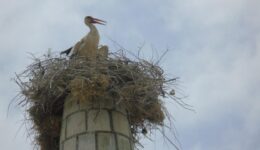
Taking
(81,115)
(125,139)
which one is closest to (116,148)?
(125,139)

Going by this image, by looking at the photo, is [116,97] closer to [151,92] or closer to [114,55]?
[151,92]

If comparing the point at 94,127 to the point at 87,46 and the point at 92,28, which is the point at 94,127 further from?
the point at 92,28

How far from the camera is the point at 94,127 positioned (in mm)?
5859

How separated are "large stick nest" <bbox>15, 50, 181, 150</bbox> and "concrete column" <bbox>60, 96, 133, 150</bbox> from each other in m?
0.14

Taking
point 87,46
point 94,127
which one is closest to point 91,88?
point 94,127

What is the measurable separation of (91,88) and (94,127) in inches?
20.6

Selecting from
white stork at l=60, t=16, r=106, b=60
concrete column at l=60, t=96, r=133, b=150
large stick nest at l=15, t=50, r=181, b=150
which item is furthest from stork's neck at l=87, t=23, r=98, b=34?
concrete column at l=60, t=96, r=133, b=150

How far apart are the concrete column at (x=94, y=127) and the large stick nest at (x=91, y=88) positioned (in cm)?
14

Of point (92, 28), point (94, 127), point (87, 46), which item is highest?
point (92, 28)

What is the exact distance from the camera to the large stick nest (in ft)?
20.5

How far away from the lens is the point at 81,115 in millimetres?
6066

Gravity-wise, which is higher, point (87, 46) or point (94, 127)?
point (87, 46)

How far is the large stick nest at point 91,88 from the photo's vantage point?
20.5ft

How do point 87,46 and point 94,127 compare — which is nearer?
point 94,127
